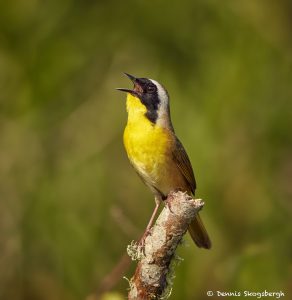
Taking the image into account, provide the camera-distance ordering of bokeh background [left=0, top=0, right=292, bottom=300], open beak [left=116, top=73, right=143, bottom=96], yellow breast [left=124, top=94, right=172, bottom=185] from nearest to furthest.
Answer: yellow breast [left=124, top=94, right=172, bottom=185]
open beak [left=116, top=73, right=143, bottom=96]
bokeh background [left=0, top=0, right=292, bottom=300]

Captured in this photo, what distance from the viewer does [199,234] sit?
702 centimetres

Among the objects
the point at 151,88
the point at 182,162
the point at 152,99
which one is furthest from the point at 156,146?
the point at 151,88

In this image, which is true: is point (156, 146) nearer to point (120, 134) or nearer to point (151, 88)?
point (151, 88)

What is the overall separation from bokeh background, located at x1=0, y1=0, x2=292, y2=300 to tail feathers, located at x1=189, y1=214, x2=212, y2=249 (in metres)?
1.08

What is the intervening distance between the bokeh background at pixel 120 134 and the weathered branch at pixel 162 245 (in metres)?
2.77

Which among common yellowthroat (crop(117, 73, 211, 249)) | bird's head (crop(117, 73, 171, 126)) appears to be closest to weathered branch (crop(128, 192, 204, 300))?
common yellowthroat (crop(117, 73, 211, 249))

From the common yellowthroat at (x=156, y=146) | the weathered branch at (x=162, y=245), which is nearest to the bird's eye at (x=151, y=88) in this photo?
the common yellowthroat at (x=156, y=146)

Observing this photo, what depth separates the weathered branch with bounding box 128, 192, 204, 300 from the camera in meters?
5.21

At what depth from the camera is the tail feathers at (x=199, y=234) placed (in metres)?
6.99

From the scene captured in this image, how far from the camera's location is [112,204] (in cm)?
855

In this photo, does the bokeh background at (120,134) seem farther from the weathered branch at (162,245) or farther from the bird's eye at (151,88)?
the weathered branch at (162,245)

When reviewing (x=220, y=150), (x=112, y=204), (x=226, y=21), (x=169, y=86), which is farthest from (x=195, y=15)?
(x=112, y=204)

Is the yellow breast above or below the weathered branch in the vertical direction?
above

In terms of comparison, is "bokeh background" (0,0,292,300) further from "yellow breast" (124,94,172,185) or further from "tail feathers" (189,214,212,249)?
"yellow breast" (124,94,172,185)
